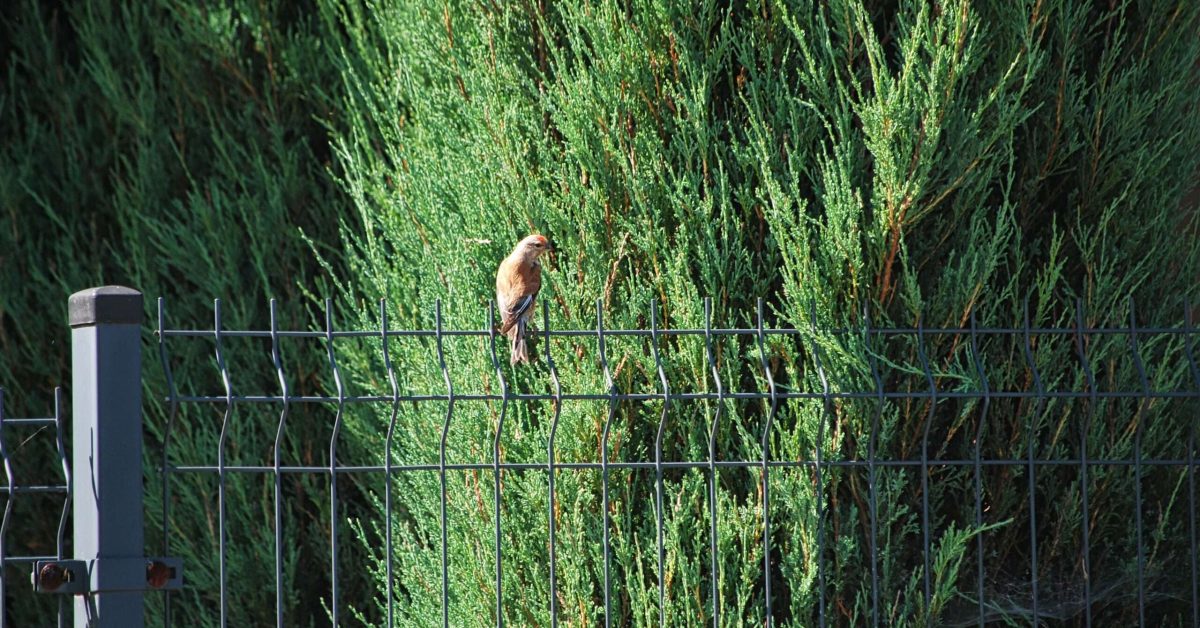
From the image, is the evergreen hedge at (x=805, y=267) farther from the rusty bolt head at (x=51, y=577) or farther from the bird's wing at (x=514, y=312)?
the rusty bolt head at (x=51, y=577)

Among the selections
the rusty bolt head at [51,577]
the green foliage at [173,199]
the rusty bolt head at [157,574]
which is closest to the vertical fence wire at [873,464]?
the rusty bolt head at [157,574]

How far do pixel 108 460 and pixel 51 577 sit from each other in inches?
13.3

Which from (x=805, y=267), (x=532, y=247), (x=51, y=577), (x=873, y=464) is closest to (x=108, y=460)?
(x=51, y=577)

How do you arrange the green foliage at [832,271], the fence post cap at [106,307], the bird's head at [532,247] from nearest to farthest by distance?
the fence post cap at [106,307] < the green foliage at [832,271] < the bird's head at [532,247]

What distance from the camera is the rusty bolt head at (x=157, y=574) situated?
3.31m

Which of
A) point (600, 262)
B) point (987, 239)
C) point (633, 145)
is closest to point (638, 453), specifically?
point (600, 262)

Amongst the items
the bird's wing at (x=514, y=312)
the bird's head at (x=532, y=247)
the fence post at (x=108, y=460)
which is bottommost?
the fence post at (x=108, y=460)

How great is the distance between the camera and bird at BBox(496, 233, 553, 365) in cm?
449

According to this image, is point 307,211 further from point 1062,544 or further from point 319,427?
point 1062,544

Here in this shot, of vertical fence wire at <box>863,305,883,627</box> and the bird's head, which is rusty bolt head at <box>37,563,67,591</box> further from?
vertical fence wire at <box>863,305,883,627</box>

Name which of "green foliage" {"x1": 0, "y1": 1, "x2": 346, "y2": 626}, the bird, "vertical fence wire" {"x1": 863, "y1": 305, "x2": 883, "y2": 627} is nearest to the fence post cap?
the bird

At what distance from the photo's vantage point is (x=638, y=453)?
4.69 meters

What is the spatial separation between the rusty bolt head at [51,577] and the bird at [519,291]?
1.74m

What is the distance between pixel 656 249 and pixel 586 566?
1.25 meters
